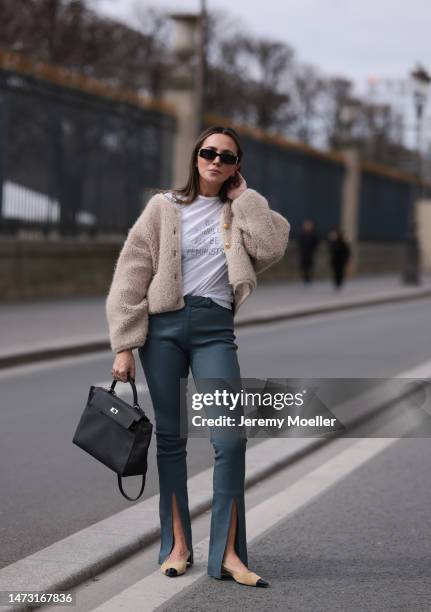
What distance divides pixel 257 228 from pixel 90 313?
14060 mm

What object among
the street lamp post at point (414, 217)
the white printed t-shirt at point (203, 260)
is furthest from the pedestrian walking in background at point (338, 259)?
the white printed t-shirt at point (203, 260)

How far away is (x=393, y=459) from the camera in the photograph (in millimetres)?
7695

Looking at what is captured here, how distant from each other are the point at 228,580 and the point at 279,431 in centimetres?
59

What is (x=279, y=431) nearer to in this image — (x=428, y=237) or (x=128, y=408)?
(x=128, y=408)

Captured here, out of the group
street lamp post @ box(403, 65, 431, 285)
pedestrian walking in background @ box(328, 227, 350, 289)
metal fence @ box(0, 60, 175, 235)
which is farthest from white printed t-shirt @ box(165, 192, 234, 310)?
street lamp post @ box(403, 65, 431, 285)

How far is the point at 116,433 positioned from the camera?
4.71 metres

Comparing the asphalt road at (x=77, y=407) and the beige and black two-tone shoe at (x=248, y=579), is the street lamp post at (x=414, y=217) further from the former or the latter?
the beige and black two-tone shoe at (x=248, y=579)

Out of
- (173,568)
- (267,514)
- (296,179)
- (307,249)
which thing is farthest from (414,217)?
(173,568)

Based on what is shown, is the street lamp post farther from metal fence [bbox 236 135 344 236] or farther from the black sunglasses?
the black sunglasses

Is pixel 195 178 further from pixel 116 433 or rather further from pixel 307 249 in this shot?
pixel 307 249

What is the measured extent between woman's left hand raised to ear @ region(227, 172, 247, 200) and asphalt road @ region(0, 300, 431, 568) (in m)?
1.66

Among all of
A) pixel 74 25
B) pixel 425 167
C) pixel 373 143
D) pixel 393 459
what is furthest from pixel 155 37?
pixel 393 459

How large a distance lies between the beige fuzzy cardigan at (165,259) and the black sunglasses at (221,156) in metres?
0.14

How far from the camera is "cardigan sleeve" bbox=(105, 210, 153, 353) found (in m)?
4.72
